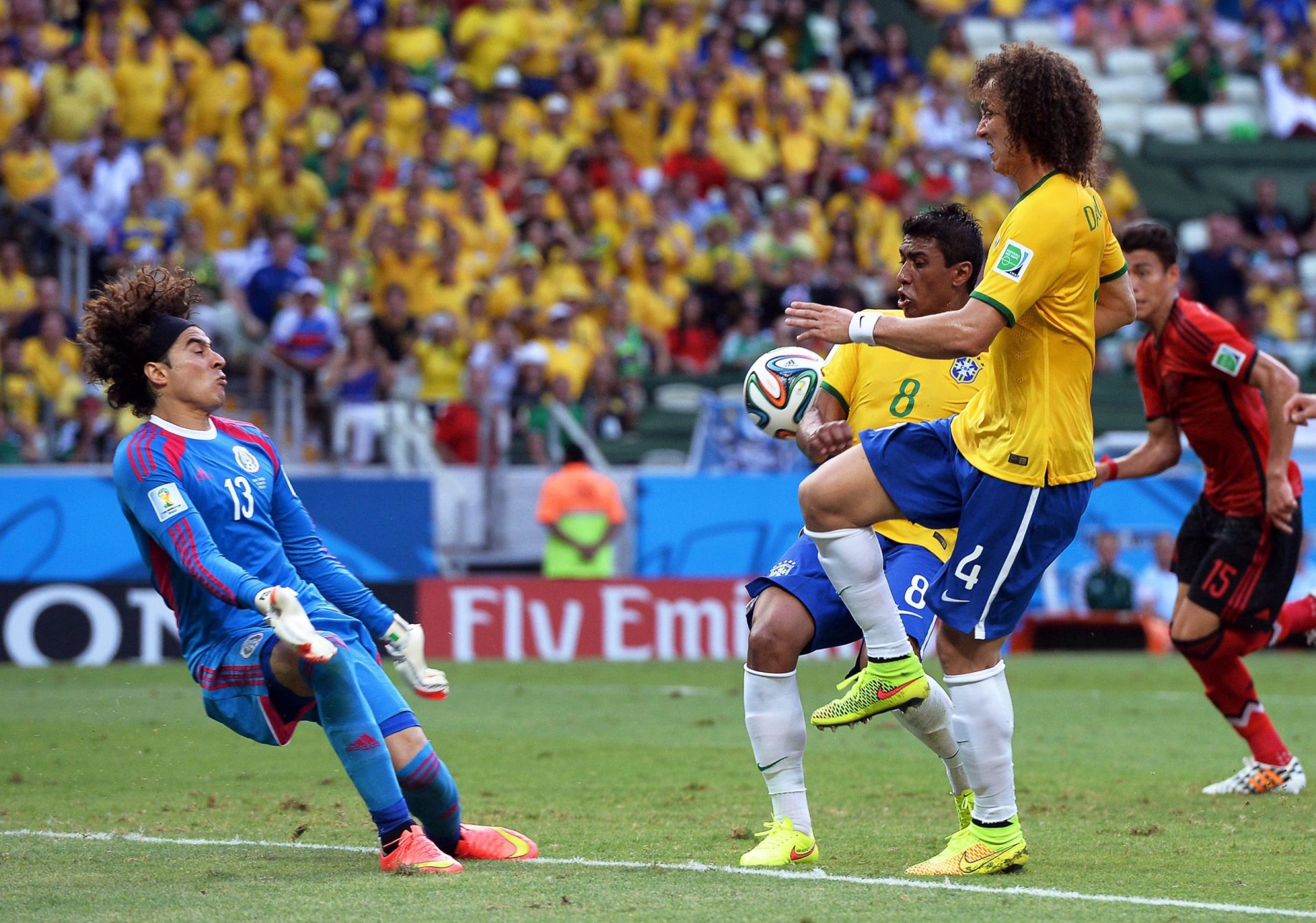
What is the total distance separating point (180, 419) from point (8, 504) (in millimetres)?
9540

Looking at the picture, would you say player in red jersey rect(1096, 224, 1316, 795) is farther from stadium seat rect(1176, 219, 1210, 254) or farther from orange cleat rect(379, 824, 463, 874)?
stadium seat rect(1176, 219, 1210, 254)

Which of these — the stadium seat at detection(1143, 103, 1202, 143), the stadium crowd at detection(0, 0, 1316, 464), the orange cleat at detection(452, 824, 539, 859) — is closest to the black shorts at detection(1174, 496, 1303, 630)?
the orange cleat at detection(452, 824, 539, 859)

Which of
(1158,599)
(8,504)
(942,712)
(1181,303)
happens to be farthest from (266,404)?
(942,712)

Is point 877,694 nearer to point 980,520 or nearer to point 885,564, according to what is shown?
point 980,520

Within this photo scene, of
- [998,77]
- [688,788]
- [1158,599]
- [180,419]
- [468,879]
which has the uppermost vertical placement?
[998,77]

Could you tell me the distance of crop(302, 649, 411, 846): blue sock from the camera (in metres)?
5.48

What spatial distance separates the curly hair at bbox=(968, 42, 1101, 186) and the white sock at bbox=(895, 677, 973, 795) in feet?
5.73

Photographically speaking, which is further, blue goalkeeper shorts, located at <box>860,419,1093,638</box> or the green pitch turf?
blue goalkeeper shorts, located at <box>860,419,1093,638</box>

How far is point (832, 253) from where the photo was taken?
20125mm

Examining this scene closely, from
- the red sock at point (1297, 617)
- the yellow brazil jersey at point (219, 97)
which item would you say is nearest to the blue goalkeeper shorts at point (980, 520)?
the red sock at point (1297, 617)

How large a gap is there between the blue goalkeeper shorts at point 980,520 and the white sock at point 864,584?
0.15 m

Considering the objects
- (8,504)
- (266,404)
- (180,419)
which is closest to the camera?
(180,419)

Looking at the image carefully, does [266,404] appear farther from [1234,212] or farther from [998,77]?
[1234,212]

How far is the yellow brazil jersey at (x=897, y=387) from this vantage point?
6.26 metres
